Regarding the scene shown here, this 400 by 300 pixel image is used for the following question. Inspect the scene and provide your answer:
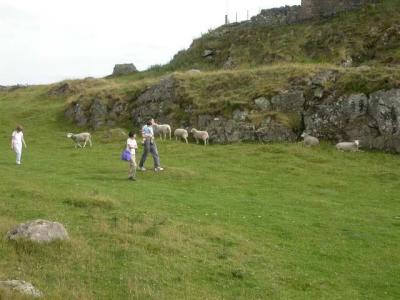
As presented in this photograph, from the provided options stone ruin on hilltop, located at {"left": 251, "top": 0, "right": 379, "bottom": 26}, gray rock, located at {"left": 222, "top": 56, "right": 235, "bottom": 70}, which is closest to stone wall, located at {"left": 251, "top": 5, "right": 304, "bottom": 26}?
stone ruin on hilltop, located at {"left": 251, "top": 0, "right": 379, "bottom": 26}

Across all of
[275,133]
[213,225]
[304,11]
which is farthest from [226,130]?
[304,11]

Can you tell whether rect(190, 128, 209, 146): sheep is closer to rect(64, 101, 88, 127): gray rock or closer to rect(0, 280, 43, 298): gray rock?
rect(64, 101, 88, 127): gray rock

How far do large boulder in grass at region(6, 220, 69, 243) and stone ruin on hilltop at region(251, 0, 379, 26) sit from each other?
4993 cm

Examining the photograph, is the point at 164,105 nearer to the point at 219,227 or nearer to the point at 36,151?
the point at 36,151

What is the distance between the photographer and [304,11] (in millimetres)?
61281

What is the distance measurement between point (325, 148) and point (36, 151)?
2077 centimetres

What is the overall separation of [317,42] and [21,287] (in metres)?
48.7

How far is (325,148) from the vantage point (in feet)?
123

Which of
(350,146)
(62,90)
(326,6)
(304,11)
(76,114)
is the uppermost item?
(326,6)

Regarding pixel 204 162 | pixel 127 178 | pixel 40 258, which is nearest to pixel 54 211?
pixel 40 258

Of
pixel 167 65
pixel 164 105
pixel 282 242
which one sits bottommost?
pixel 282 242

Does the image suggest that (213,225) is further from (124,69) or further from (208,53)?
(124,69)

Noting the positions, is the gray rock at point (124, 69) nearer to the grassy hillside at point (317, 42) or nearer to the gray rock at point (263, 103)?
the grassy hillside at point (317, 42)

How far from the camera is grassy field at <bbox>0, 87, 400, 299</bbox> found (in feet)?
45.2
